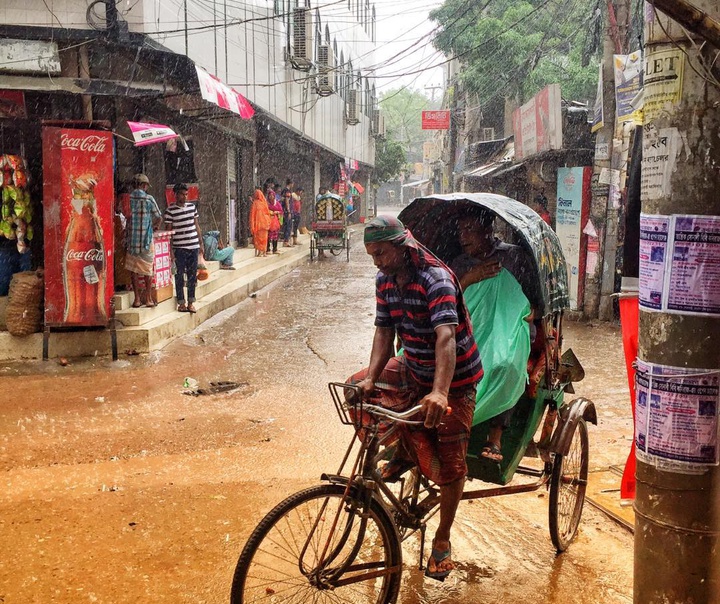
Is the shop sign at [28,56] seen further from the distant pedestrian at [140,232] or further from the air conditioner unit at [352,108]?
the air conditioner unit at [352,108]

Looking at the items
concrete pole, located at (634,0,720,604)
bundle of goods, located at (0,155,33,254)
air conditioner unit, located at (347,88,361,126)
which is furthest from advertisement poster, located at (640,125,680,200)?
air conditioner unit, located at (347,88,361,126)

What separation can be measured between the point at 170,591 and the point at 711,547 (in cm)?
249

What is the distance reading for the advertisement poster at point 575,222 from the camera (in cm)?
1148

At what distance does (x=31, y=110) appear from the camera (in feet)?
34.1

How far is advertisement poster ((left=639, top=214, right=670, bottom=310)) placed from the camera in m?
2.50

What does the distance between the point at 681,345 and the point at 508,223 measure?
1663mm

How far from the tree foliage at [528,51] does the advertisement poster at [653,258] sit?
21.0 meters

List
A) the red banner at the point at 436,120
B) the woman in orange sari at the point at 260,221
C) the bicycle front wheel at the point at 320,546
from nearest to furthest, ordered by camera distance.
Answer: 1. the bicycle front wheel at the point at 320,546
2. the woman in orange sari at the point at 260,221
3. the red banner at the point at 436,120

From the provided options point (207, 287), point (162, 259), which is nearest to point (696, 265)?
point (162, 259)

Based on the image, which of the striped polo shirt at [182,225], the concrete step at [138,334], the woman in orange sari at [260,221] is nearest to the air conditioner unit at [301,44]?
the woman in orange sari at [260,221]

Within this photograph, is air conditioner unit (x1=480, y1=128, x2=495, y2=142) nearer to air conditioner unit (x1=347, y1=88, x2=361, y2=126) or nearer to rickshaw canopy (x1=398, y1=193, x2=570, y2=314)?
air conditioner unit (x1=347, y1=88, x2=361, y2=126)

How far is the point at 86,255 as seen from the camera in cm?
850

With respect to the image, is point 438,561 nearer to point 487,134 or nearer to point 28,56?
point 28,56

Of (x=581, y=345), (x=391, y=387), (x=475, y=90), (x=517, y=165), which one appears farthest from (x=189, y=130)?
(x=475, y=90)
